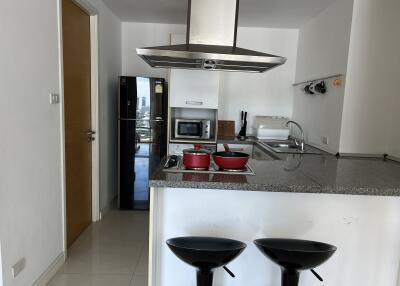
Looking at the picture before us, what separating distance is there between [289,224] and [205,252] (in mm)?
599

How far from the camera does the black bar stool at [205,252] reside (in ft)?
4.15

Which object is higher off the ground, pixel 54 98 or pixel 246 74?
pixel 246 74

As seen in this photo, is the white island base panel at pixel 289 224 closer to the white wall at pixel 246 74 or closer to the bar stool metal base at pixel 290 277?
the bar stool metal base at pixel 290 277

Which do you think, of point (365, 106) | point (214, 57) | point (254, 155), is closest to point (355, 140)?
point (365, 106)

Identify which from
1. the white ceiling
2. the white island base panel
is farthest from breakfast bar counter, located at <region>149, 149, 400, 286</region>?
the white ceiling

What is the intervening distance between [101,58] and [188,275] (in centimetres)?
252

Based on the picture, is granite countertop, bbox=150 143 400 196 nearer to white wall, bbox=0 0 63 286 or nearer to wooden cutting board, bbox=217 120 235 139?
white wall, bbox=0 0 63 286

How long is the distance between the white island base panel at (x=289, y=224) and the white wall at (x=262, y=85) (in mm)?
2619

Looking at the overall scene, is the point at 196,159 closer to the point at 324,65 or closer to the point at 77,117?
the point at 77,117

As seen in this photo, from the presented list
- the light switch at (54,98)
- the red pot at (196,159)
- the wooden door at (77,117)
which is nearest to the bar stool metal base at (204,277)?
the red pot at (196,159)

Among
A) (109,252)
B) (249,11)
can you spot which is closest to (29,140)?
(109,252)

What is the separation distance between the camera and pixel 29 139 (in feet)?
6.31

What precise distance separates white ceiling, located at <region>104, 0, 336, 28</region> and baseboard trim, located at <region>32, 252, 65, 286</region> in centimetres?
257

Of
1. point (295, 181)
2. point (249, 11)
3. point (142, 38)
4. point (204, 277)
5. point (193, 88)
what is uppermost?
point (249, 11)
